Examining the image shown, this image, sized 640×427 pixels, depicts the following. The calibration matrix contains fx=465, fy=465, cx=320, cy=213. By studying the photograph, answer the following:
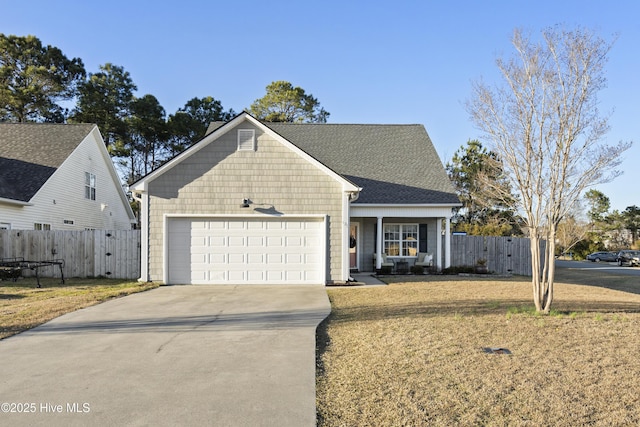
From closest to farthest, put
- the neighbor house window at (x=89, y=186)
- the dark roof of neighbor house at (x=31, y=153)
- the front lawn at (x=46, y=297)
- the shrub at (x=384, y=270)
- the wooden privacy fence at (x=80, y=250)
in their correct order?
the front lawn at (x=46, y=297) → the wooden privacy fence at (x=80, y=250) → the shrub at (x=384, y=270) → the dark roof of neighbor house at (x=31, y=153) → the neighbor house window at (x=89, y=186)

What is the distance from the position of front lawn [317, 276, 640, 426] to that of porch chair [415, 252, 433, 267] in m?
8.18

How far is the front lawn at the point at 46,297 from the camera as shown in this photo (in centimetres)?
835

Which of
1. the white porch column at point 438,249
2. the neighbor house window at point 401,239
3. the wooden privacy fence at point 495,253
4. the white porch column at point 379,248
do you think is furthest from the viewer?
the wooden privacy fence at point 495,253

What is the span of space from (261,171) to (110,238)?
20.9 ft

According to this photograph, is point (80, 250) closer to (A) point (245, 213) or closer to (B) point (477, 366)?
(A) point (245, 213)

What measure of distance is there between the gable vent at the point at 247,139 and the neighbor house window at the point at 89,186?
12.2 m

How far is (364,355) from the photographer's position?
6047 millimetres

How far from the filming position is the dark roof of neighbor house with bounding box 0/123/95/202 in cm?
1831

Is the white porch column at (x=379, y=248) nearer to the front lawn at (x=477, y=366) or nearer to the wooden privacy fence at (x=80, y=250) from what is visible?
the front lawn at (x=477, y=366)

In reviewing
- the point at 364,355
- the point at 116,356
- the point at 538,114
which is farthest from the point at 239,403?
the point at 538,114

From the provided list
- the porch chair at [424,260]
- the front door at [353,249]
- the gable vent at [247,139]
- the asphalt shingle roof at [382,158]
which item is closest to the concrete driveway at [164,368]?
the gable vent at [247,139]

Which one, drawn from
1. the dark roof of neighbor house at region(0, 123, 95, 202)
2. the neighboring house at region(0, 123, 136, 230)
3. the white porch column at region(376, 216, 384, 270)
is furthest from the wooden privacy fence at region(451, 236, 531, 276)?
the dark roof of neighbor house at region(0, 123, 95, 202)

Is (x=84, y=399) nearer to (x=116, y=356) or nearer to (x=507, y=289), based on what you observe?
(x=116, y=356)

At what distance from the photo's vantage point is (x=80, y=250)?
16.6 metres
